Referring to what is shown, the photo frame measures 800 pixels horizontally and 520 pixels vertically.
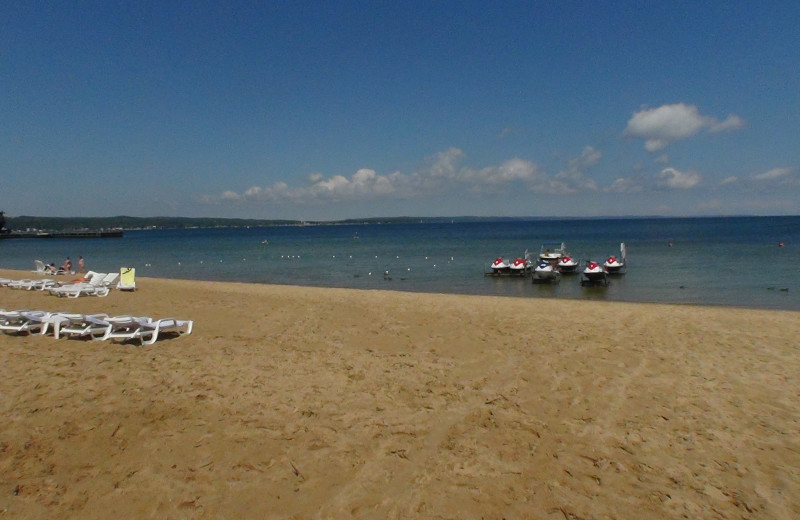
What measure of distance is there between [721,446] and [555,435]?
175 centimetres

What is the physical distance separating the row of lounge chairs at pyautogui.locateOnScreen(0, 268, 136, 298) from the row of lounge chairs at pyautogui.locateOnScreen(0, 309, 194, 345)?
24.3 ft

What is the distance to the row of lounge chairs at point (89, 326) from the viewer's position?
938 cm

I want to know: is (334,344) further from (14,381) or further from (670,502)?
(670,502)

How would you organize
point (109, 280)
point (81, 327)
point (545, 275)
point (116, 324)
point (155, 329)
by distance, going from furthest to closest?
1. point (545, 275)
2. point (109, 280)
3. point (81, 327)
4. point (116, 324)
5. point (155, 329)

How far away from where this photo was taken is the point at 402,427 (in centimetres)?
566

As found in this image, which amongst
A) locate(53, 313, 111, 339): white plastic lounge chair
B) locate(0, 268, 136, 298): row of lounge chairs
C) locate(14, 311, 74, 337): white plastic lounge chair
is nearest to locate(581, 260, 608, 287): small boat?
locate(0, 268, 136, 298): row of lounge chairs

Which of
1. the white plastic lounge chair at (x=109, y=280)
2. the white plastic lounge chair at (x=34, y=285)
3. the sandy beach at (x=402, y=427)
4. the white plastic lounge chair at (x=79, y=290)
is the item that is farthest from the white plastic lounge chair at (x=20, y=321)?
the white plastic lounge chair at (x=109, y=280)

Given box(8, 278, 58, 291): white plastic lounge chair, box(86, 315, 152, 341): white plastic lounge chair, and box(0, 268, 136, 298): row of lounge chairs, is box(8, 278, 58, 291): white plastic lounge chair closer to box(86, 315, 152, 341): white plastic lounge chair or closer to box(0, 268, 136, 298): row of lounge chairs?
box(0, 268, 136, 298): row of lounge chairs

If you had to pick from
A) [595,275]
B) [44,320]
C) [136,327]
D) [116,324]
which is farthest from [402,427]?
[595,275]

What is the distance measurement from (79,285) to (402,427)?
16208 millimetres

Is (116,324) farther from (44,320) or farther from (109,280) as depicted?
(109,280)

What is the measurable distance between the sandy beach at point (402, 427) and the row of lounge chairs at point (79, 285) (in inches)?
336

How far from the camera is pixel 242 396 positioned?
6.50 m

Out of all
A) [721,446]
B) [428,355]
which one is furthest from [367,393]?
[721,446]
